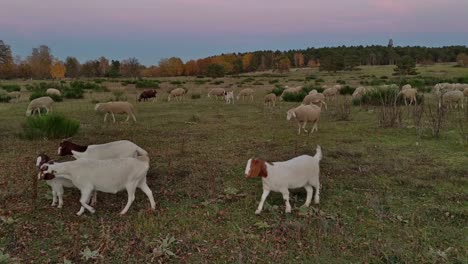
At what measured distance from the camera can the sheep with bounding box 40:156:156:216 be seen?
6.04m

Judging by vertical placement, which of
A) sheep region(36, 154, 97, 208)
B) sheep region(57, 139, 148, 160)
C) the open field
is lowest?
the open field

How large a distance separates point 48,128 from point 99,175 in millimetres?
6381

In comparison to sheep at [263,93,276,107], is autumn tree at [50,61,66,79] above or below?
above

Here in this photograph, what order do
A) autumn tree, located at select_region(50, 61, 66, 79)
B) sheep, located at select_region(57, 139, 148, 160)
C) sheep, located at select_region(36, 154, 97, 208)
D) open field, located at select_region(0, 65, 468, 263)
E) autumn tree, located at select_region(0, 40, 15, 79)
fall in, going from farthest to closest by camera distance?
1. autumn tree, located at select_region(50, 61, 66, 79)
2. autumn tree, located at select_region(0, 40, 15, 79)
3. sheep, located at select_region(57, 139, 148, 160)
4. sheep, located at select_region(36, 154, 97, 208)
5. open field, located at select_region(0, 65, 468, 263)

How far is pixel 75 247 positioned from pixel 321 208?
3569 mm

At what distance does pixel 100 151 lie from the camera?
731 centimetres

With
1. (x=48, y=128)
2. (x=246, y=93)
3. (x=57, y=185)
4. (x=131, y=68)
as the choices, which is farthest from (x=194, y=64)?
(x=57, y=185)

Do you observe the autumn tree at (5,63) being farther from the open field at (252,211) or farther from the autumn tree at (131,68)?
the open field at (252,211)

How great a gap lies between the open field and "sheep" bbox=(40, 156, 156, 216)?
36 centimetres

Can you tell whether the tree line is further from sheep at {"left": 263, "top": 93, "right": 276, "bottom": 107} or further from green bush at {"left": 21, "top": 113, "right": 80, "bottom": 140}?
green bush at {"left": 21, "top": 113, "right": 80, "bottom": 140}

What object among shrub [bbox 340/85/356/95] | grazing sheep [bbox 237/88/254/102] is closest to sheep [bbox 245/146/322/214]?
grazing sheep [bbox 237/88/254/102]

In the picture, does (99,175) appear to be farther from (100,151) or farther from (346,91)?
(346,91)

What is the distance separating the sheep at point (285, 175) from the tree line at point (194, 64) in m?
58.3

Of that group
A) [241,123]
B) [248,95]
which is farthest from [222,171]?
[248,95]
